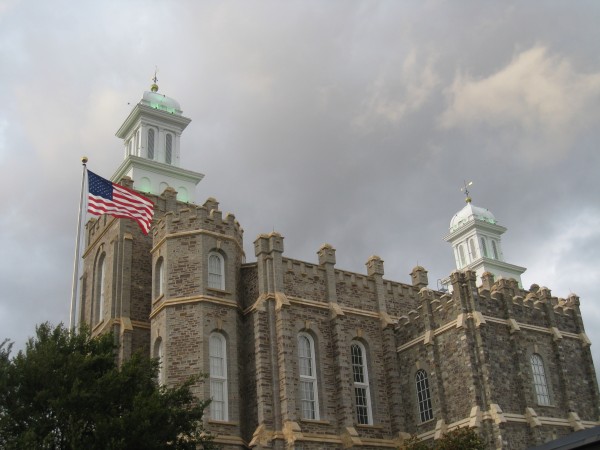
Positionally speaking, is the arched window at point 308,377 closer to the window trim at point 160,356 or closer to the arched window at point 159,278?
the window trim at point 160,356

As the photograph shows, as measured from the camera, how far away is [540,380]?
112 feet

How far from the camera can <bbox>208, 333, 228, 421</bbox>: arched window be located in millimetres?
31781

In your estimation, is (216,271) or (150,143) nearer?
(216,271)

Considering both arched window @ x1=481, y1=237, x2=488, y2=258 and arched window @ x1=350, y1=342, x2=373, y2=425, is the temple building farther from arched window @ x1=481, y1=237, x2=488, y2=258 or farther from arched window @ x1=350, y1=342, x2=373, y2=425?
arched window @ x1=481, y1=237, x2=488, y2=258

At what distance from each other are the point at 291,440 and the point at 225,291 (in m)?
7.01

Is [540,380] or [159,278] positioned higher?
[159,278]

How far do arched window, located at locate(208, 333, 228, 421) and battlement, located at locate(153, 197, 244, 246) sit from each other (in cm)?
486

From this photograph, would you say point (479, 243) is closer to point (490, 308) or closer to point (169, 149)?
point (169, 149)

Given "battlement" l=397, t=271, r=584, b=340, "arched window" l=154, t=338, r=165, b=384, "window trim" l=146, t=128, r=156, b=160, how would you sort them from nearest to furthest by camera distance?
"arched window" l=154, t=338, r=165, b=384
"battlement" l=397, t=271, r=584, b=340
"window trim" l=146, t=128, r=156, b=160

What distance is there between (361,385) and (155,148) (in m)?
19.5

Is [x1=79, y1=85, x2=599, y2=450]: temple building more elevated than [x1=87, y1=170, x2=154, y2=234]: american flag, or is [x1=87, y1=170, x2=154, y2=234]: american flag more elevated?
[x1=87, y1=170, x2=154, y2=234]: american flag

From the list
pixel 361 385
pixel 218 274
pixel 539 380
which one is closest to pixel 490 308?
pixel 539 380

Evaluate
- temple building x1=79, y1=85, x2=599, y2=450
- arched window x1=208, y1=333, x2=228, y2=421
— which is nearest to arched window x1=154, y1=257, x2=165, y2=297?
temple building x1=79, y1=85, x2=599, y2=450

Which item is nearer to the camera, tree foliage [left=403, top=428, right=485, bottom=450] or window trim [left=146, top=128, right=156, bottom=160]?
tree foliage [left=403, top=428, right=485, bottom=450]
